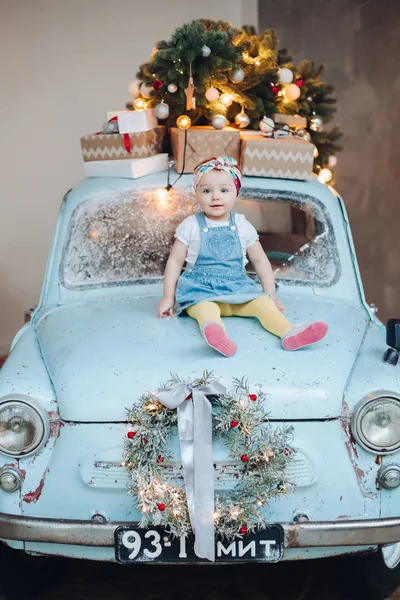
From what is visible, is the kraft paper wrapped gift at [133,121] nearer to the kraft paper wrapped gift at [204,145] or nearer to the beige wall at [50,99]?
the kraft paper wrapped gift at [204,145]

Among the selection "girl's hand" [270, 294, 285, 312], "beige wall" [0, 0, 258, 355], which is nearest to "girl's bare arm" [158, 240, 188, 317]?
"girl's hand" [270, 294, 285, 312]

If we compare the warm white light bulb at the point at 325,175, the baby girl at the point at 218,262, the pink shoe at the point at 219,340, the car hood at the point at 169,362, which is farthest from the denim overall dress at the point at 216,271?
the warm white light bulb at the point at 325,175

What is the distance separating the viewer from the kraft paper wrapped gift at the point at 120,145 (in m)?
4.20

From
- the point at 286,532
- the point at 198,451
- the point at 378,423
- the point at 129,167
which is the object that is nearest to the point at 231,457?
the point at 198,451

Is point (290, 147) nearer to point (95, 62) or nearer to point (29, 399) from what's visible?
point (29, 399)

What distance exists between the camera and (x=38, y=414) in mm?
2879

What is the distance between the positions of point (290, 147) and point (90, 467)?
1.93 m

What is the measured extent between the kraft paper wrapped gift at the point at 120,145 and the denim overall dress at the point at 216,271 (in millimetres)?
754

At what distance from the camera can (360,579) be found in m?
3.42

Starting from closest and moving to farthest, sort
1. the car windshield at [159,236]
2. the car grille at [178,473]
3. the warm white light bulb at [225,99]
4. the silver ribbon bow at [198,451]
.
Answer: the silver ribbon bow at [198,451], the car grille at [178,473], the car windshield at [159,236], the warm white light bulb at [225,99]

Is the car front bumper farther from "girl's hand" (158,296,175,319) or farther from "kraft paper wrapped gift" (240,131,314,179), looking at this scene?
"kraft paper wrapped gift" (240,131,314,179)

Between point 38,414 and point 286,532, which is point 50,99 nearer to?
point 38,414

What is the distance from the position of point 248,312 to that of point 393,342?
592 millimetres

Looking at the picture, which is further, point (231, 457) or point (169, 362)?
point (169, 362)
